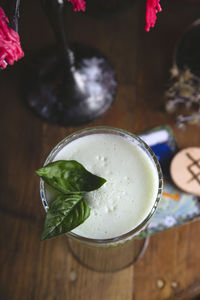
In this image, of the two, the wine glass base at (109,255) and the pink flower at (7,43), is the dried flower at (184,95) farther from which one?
the pink flower at (7,43)

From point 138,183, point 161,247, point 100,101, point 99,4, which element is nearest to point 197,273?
point 161,247

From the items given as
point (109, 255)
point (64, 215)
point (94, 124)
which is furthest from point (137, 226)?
point (94, 124)

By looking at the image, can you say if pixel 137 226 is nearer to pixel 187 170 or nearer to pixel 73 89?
pixel 187 170

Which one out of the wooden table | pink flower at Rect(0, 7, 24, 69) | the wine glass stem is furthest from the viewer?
the wooden table

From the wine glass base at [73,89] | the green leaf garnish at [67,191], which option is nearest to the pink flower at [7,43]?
the green leaf garnish at [67,191]

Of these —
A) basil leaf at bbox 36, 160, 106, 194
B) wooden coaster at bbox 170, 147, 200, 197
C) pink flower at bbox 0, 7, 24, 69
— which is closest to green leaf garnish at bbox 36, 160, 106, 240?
basil leaf at bbox 36, 160, 106, 194

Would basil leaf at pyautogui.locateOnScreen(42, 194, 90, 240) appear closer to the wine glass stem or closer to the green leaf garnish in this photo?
the green leaf garnish
